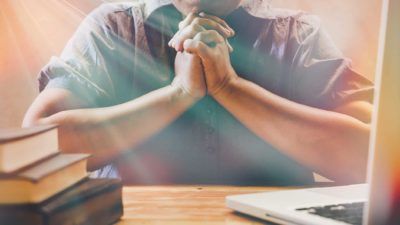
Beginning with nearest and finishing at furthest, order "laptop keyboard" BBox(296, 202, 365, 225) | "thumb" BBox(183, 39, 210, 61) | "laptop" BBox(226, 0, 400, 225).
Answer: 1. "laptop" BBox(226, 0, 400, 225)
2. "laptop keyboard" BBox(296, 202, 365, 225)
3. "thumb" BBox(183, 39, 210, 61)

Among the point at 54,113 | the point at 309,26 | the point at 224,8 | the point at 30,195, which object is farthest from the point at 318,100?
the point at 30,195

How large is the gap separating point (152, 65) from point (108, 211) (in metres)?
0.41

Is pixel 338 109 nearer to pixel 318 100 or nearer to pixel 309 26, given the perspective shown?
pixel 318 100

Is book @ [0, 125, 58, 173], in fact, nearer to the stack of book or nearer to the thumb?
the stack of book

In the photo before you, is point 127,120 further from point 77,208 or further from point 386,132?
point 386,132

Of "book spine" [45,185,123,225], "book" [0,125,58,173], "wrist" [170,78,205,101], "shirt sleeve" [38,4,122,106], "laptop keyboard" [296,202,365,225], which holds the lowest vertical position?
"laptop keyboard" [296,202,365,225]

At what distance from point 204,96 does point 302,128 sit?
212 millimetres

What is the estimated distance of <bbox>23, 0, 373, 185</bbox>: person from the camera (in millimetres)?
1066

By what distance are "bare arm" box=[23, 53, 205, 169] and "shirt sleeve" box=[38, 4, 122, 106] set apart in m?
0.02

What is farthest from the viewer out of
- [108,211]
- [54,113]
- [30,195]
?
[54,113]

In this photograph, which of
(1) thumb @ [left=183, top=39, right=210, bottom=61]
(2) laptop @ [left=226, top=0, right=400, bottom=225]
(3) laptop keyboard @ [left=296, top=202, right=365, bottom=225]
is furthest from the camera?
(1) thumb @ [left=183, top=39, right=210, bottom=61]

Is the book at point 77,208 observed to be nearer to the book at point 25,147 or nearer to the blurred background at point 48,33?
the book at point 25,147

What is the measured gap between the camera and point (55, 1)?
1.10 m

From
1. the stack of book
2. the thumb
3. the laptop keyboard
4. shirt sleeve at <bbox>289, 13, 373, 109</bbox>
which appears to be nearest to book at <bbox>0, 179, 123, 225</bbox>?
the stack of book
